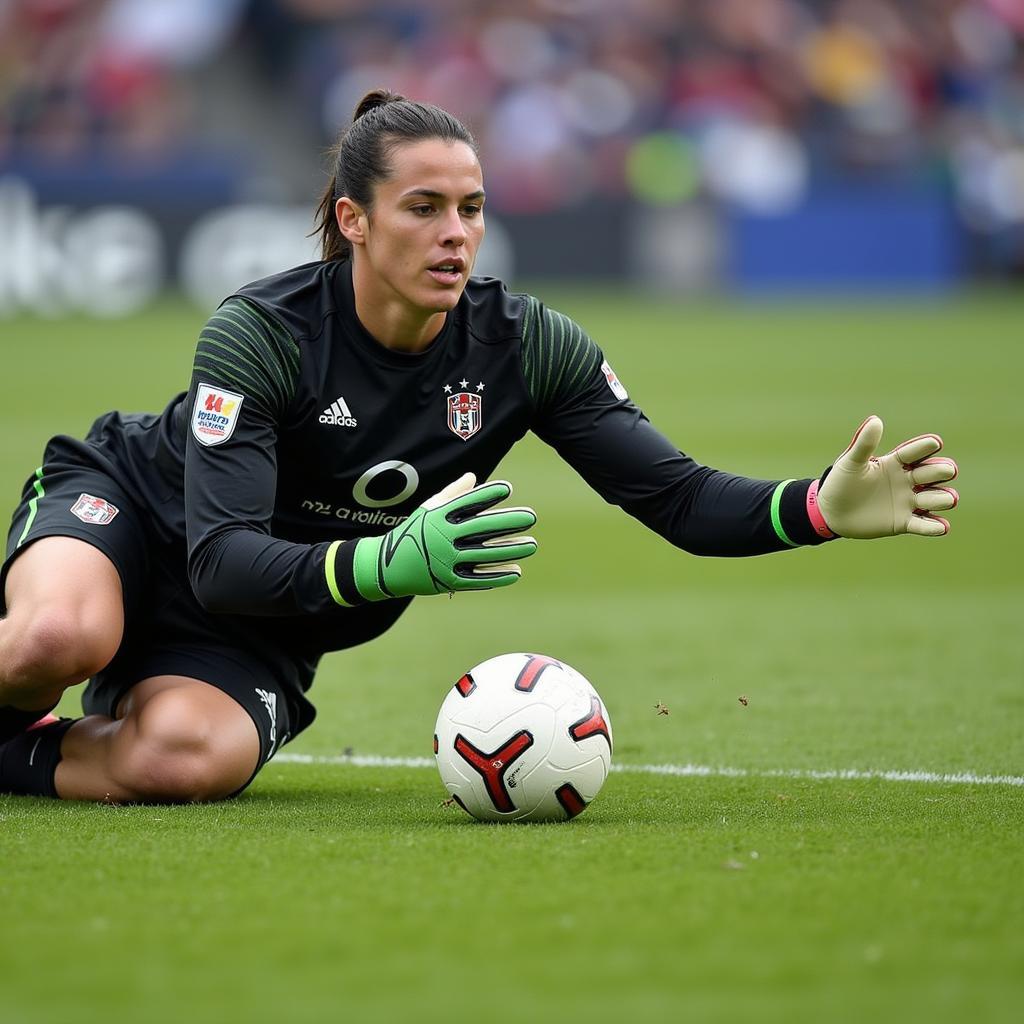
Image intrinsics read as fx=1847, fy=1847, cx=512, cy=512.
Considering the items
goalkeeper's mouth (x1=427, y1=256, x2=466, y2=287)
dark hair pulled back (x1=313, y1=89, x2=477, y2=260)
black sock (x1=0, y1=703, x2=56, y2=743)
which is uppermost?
dark hair pulled back (x1=313, y1=89, x2=477, y2=260)

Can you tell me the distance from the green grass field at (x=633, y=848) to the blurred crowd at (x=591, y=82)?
17.5 meters

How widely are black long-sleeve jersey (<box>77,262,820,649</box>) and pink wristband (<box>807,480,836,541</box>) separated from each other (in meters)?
0.02

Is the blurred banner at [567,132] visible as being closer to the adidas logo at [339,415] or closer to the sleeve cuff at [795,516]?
the adidas logo at [339,415]

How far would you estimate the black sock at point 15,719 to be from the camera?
16.4 feet

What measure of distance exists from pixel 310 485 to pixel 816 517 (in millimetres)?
1328

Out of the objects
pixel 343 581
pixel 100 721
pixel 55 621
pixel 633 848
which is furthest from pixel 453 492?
pixel 100 721

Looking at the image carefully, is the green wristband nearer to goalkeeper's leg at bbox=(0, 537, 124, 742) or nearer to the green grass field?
the green grass field

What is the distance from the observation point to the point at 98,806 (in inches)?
188

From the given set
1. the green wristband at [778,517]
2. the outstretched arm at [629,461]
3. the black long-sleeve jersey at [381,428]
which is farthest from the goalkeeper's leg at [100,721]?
the green wristband at [778,517]

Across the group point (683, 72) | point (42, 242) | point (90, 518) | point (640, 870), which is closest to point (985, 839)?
point (640, 870)

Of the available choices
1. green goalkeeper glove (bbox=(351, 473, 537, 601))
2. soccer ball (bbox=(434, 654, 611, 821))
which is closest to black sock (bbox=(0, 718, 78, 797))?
soccer ball (bbox=(434, 654, 611, 821))

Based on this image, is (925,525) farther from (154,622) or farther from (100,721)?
(100,721)

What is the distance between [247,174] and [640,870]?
22.4 m

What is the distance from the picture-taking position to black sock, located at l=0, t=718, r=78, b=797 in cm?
497
